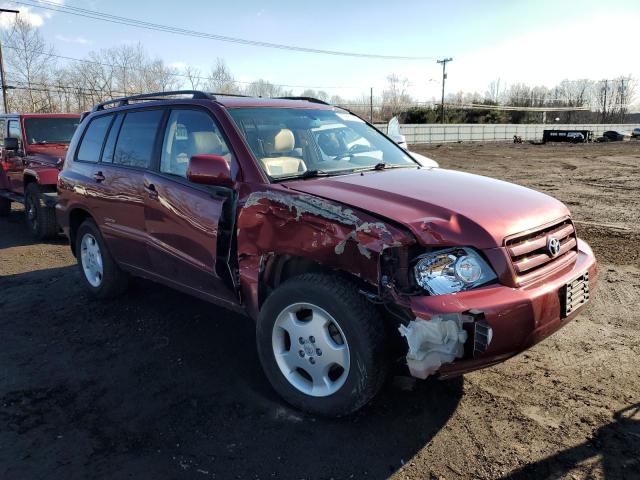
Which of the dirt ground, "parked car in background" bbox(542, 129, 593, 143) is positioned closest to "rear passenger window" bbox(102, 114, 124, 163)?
the dirt ground

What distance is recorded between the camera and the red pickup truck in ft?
26.7

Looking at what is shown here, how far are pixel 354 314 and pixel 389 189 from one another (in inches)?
33.8

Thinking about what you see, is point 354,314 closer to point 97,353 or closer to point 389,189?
point 389,189

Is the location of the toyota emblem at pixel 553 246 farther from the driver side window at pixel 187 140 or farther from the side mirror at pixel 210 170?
the driver side window at pixel 187 140

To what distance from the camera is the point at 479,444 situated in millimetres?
2742

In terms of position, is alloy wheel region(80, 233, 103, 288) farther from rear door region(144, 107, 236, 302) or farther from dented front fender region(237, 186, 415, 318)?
dented front fender region(237, 186, 415, 318)

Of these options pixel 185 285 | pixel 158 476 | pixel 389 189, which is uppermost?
pixel 389 189

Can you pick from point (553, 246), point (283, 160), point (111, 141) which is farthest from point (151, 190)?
point (553, 246)

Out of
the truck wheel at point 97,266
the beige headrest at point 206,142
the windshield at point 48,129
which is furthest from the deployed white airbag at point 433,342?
the windshield at point 48,129

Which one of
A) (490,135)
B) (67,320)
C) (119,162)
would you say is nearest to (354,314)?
(119,162)

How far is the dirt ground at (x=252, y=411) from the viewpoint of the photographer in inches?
103

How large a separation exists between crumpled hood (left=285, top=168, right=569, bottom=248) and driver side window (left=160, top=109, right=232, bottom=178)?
82 cm

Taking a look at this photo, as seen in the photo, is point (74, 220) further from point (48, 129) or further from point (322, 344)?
point (48, 129)

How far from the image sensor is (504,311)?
247cm
